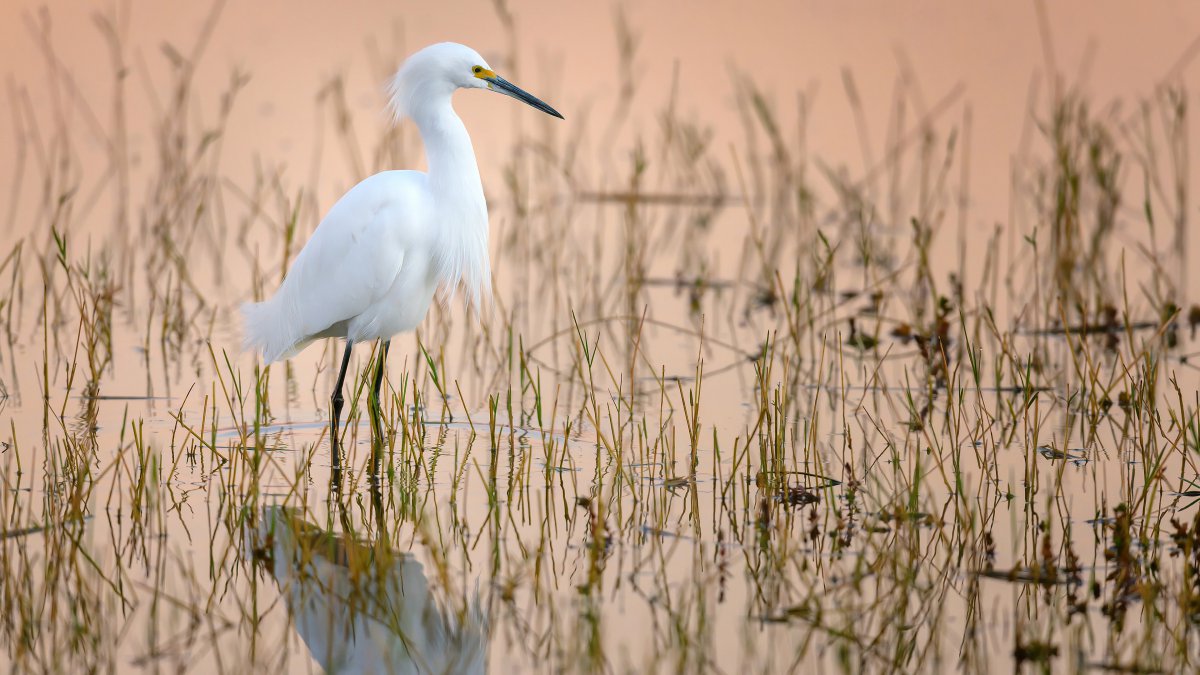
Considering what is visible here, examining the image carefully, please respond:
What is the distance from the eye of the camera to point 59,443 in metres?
4.32

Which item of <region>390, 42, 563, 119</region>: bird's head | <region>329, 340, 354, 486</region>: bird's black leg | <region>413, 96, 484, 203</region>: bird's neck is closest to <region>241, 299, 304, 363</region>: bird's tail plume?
<region>329, 340, 354, 486</region>: bird's black leg

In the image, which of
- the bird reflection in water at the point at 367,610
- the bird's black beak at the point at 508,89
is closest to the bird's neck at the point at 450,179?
the bird's black beak at the point at 508,89

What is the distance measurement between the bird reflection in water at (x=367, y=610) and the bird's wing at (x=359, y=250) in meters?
1.08

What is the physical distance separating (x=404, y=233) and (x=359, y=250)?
14 centimetres

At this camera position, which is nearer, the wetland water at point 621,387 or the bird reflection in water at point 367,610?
the bird reflection in water at point 367,610

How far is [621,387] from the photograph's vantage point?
5.12 m

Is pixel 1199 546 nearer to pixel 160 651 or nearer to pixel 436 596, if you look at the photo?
pixel 436 596

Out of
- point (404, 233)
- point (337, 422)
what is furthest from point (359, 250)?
point (337, 422)

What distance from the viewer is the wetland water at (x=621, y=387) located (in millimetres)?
3203

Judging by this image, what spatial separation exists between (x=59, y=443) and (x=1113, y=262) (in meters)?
4.16

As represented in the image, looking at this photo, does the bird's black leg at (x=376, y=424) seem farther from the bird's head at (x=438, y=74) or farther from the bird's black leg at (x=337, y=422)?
the bird's head at (x=438, y=74)

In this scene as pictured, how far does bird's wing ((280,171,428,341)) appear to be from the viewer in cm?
455

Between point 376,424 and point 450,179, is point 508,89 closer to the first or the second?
point 450,179

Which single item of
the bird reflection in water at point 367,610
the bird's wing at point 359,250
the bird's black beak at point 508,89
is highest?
the bird's black beak at point 508,89
